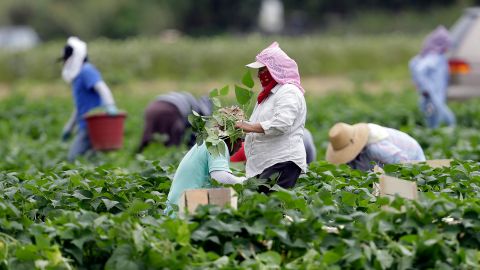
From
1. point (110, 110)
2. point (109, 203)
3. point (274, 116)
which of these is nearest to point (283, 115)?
point (274, 116)

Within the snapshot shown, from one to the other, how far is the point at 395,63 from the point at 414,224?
80.3 feet

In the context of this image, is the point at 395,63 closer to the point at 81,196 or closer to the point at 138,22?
the point at 138,22

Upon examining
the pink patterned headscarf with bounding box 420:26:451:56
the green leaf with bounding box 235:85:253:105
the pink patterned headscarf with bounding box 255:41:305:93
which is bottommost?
the pink patterned headscarf with bounding box 420:26:451:56

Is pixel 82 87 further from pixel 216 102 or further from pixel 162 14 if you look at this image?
pixel 162 14

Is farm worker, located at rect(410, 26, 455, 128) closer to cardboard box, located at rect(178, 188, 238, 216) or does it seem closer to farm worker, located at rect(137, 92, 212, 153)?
farm worker, located at rect(137, 92, 212, 153)

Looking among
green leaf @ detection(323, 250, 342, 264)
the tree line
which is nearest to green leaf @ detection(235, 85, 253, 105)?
green leaf @ detection(323, 250, 342, 264)

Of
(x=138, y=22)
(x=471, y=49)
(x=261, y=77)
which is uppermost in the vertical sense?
(x=261, y=77)

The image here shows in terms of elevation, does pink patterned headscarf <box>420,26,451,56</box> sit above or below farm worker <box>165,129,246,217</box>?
below

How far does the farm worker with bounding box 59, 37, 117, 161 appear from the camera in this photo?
13164 mm

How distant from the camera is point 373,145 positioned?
31.8ft

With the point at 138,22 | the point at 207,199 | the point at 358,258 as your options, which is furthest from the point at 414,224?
the point at 138,22

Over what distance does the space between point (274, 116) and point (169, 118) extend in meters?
5.87

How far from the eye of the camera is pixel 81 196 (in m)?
7.52

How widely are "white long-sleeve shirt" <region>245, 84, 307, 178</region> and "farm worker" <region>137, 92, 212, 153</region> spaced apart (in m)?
5.42
